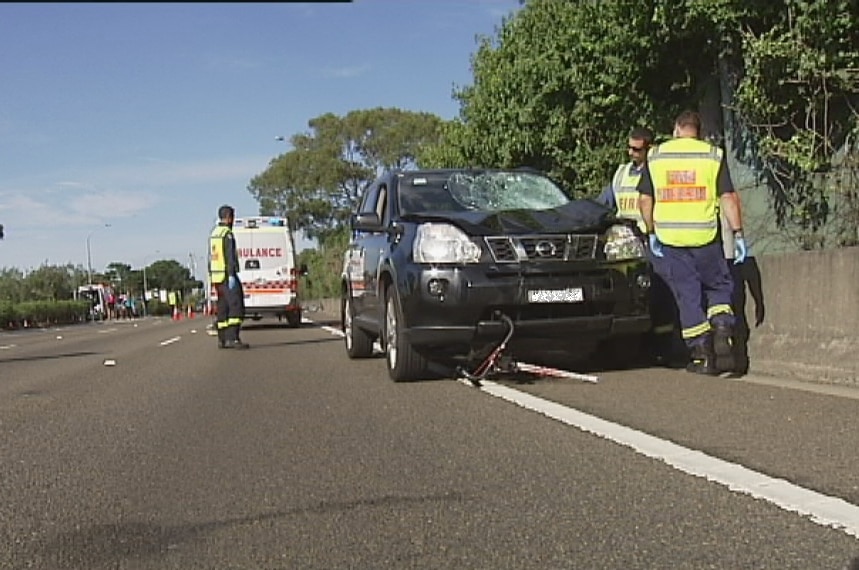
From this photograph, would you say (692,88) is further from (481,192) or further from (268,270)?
(268,270)

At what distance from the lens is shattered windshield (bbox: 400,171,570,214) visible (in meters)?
9.27

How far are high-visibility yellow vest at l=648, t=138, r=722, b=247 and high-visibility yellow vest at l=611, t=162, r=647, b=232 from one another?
915 millimetres

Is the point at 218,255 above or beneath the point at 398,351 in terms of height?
above

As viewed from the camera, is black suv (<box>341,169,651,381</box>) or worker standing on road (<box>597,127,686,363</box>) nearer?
black suv (<box>341,169,651,381</box>)

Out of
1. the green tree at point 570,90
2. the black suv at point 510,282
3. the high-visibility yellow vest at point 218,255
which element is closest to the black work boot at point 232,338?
the high-visibility yellow vest at point 218,255

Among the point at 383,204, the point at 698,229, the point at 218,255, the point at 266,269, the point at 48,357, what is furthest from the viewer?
the point at 266,269

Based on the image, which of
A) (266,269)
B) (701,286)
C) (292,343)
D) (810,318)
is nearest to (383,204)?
(701,286)

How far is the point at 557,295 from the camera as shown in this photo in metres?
7.98

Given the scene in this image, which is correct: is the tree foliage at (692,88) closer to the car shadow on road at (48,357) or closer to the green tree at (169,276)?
the car shadow on road at (48,357)

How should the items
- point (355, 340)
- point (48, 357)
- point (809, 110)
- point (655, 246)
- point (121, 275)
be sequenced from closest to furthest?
point (655, 246)
point (809, 110)
point (355, 340)
point (48, 357)
point (121, 275)

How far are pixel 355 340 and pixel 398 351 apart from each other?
9.95 ft

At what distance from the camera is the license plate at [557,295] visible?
7.93 m

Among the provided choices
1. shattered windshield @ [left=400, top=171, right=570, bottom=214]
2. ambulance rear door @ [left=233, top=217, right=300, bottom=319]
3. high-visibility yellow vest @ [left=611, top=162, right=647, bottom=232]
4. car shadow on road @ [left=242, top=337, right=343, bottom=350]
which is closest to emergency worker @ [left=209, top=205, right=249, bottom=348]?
car shadow on road @ [left=242, top=337, right=343, bottom=350]

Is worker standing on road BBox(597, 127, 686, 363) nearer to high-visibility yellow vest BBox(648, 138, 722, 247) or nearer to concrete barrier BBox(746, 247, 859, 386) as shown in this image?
high-visibility yellow vest BBox(648, 138, 722, 247)
